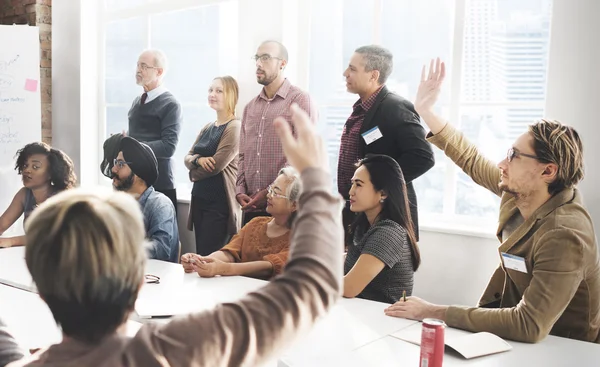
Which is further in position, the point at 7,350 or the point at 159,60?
the point at 159,60

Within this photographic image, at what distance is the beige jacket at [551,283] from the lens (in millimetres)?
1938

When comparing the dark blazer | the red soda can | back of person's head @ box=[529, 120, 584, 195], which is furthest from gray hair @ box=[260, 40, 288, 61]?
the red soda can

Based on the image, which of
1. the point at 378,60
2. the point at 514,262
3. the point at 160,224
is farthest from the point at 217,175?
the point at 514,262

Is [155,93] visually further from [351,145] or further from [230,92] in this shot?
[351,145]

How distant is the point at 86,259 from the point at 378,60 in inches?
114

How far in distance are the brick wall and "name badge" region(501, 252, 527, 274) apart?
5.50 m

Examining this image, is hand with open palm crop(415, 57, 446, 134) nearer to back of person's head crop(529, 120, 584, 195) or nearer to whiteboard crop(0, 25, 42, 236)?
back of person's head crop(529, 120, 584, 195)

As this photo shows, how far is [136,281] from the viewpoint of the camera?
3.01 feet

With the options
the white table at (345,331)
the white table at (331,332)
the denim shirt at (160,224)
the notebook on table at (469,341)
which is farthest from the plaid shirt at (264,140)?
the notebook on table at (469,341)

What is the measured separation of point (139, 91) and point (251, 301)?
5471mm

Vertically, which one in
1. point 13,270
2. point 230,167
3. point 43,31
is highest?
point 43,31

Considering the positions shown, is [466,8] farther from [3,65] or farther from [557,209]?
[3,65]

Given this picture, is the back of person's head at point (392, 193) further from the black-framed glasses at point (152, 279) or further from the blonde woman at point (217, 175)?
the blonde woman at point (217, 175)

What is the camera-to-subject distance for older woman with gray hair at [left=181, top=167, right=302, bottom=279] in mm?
2898
